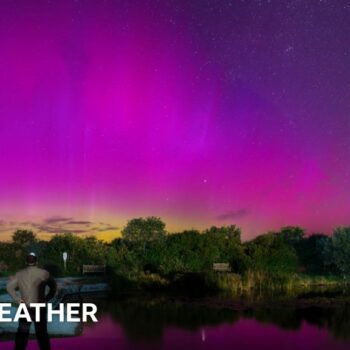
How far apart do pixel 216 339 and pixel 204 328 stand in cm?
201

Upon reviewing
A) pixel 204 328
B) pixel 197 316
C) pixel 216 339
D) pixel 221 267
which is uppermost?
pixel 221 267

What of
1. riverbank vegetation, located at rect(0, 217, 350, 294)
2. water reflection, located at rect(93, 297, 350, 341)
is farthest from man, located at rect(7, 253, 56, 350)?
riverbank vegetation, located at rect(0, 217, 350, 294)

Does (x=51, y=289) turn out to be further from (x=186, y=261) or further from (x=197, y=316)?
(x=186, y=261)

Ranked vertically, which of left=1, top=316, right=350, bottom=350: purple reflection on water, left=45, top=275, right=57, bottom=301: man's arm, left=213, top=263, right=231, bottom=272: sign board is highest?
left=213, top=263, right=231, bottom=272: sign board

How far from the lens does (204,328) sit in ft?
66.4

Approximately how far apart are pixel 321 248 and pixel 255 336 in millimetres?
43968

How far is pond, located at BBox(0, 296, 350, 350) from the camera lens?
1691 cm

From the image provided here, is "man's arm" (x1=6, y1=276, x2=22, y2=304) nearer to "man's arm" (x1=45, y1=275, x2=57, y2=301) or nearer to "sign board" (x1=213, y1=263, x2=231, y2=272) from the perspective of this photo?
"man's arm" (x1=45, y1=275, x2=57, y2=301)

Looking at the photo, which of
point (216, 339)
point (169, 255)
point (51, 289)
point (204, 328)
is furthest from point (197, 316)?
point (169, 255)

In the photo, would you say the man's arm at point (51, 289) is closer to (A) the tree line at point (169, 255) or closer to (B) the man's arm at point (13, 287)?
(B) the man's arm at point (13, 287)

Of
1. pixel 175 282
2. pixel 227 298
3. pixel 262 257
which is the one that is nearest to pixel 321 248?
pixel 262 257

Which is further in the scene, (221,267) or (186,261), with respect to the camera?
(221,267)

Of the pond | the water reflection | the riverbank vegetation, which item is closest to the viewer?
the pond

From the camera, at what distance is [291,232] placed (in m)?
107
